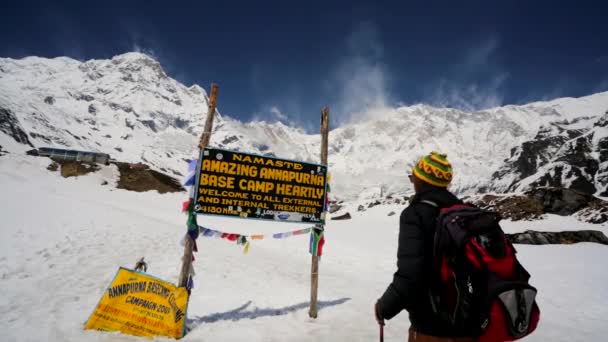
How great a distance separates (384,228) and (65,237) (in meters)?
20.4

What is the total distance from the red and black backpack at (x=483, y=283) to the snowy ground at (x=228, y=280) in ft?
11.9

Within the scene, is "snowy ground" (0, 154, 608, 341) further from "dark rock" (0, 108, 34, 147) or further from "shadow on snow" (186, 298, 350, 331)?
"dark rock" (0, 108, 34, 147)

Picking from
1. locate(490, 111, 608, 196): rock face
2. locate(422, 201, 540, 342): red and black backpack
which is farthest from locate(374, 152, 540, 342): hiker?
locate(490, 111, 608, 196): rock face

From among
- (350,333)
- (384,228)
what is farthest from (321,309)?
(384,228)

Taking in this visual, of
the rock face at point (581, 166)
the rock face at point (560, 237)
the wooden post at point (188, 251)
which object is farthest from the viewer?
Answer: the rock face at point (581, 166)

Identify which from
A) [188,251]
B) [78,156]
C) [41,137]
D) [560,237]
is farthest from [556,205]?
[41,137]

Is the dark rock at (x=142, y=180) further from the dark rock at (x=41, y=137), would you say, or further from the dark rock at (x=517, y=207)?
the dark rock at (x=41, y=137)

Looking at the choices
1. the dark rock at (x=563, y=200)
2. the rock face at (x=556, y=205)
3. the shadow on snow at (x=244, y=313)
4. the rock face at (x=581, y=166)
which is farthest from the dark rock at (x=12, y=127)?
the rock face at (x=581, y=166)

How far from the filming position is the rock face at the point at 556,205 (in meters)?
18.0

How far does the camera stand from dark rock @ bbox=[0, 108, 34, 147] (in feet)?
343

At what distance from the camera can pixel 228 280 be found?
8414 mm

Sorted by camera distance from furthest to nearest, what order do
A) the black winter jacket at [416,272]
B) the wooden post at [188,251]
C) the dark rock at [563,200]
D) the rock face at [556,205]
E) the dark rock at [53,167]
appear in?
the dark rock at [53,167] → the dark rock at [563,200] → the rock face at [556,205] → the wooden post at [188,251] → the black winter jacket at [416,272]

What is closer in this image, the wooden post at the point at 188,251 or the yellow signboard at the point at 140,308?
the yellow signboard at the point at 140,308

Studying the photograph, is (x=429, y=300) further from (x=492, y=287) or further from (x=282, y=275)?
(x=282, y=275)
